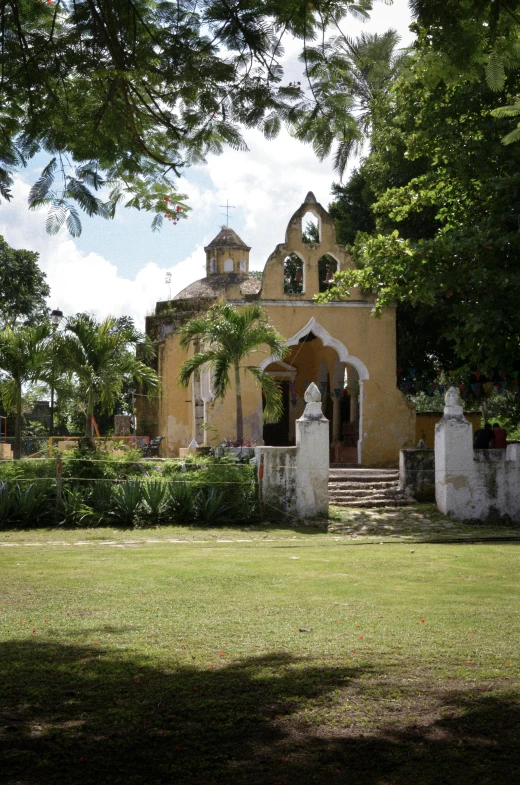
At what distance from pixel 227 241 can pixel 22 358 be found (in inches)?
492

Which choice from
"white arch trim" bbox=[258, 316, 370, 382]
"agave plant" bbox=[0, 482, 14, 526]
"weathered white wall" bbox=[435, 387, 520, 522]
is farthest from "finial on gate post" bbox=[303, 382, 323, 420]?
"white arch trim" bbox=[258, 316, 370, 382]

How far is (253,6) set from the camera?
5.99 metres

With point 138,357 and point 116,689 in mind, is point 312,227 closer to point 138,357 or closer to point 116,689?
point 138,357

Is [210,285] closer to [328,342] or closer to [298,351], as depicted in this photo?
[298,351]

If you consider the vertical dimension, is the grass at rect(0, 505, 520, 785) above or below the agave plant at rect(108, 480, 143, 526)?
below

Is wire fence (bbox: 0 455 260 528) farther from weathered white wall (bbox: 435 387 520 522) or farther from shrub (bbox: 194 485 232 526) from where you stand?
weathered white wall (bbox: 435 387 520 522)

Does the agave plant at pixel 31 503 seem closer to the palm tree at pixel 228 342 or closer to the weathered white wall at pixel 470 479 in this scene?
the palm tree at pixel 228 342

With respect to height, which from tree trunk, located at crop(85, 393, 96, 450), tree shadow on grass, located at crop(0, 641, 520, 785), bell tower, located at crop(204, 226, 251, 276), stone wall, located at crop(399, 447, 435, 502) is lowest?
tree shadow on grass, located at crop(0, 641, 520, 785)

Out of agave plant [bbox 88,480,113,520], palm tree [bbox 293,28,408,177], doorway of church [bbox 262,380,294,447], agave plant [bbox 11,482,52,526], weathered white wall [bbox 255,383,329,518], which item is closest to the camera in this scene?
palm tree [bbox 293,28,408,177]

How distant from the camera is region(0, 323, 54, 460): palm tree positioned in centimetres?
1916

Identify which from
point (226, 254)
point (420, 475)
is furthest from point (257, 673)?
point (226, 254)

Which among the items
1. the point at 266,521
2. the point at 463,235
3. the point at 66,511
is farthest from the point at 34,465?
the point at 463,235

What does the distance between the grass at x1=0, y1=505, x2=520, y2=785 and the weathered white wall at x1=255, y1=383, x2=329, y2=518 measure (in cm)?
579

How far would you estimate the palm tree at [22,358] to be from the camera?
19.2 m
